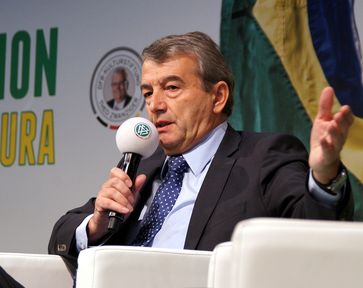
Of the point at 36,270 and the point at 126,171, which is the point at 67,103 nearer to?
the point at 36,270

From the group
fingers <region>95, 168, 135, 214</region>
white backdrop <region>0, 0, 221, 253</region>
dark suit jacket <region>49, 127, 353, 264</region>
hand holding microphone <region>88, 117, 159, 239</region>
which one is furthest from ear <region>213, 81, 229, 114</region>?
white backdrop <region>0, 0, 221, 253</region>

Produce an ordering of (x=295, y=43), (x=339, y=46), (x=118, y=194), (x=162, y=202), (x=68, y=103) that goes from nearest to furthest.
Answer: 1. (x=118, y=194)
2. (x=162, y=202)
3. (x=339, y=46)
4. (x=295, y=43)
5. (x=68, y=103)

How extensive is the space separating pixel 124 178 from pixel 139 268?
0.32 meters

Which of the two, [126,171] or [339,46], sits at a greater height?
[339,46]

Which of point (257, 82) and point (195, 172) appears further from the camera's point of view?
point (257, 82)

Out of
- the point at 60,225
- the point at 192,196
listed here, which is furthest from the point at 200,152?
the point at 60,225

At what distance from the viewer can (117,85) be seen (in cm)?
409

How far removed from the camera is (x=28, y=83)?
172 inches

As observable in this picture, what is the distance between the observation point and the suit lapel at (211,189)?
2.26 m

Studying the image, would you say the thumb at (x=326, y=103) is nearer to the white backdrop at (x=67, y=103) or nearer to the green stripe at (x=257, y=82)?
the green stripe at (x=257, y=82)

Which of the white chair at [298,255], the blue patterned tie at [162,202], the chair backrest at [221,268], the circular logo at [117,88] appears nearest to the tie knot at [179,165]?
the blue patterned tie at [162,202]

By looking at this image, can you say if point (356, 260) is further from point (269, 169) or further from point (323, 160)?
point (269, 169)

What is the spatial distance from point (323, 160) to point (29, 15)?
10.1ft

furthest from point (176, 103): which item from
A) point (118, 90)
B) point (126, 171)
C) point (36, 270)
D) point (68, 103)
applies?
point (68, 103)
